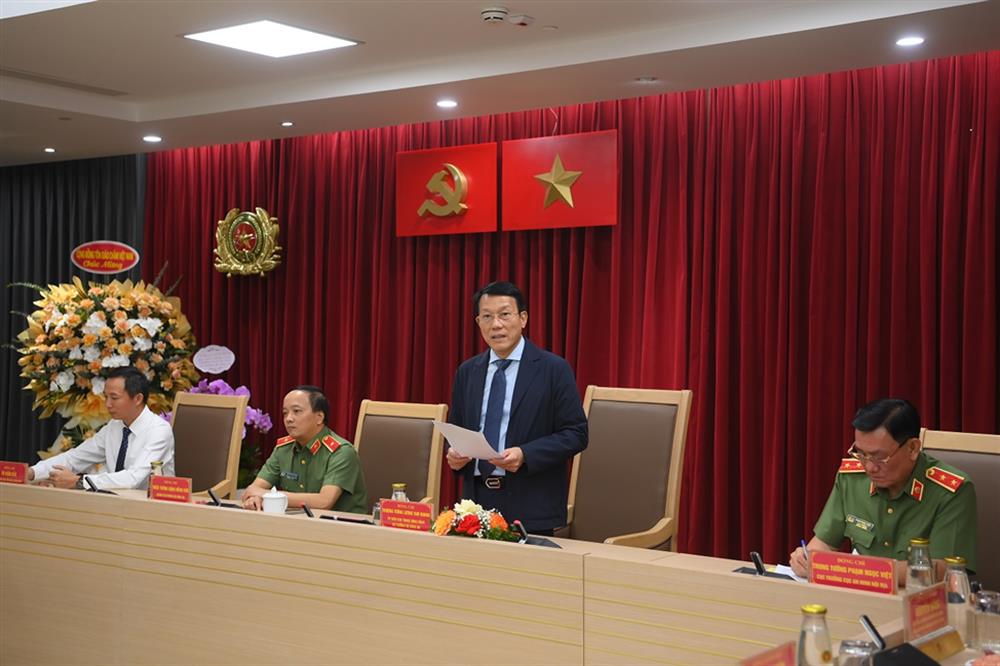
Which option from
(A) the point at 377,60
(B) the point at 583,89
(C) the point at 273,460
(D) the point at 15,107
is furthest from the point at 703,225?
(D) the point at 15,107

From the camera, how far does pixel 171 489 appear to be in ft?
10.7

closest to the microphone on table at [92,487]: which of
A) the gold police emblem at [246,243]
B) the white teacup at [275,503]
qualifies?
the white teacup at [275,503]

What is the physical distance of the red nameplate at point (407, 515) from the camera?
2783 mm

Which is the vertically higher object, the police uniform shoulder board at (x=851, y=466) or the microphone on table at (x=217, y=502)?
the police uniform shoulder board at (x=851, y=466)

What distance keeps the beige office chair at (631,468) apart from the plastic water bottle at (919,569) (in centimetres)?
154

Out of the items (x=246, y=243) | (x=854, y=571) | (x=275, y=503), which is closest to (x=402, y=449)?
(x=275, y=503)

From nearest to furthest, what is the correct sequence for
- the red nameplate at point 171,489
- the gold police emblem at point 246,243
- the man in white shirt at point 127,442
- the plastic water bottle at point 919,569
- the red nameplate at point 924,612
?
the red nameplate at point 924,612, the plastic water bottle at point 919,569, the red nameplate at point 171,489, the man in white shirt at point 127,442, the gold police emblem at point 246,243

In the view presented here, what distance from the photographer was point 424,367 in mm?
6133

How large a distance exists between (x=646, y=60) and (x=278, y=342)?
320 centimetres

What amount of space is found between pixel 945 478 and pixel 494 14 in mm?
2339

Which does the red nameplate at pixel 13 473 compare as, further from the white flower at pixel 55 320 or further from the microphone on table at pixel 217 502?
the white flower at pixel 55 320

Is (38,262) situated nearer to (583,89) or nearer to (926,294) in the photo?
(583,89)

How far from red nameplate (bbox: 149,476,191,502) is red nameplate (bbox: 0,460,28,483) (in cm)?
64

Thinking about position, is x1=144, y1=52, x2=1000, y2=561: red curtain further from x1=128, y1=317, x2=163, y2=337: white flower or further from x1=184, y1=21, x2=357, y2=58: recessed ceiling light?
x1=184, y1=21, x2=357, y2=58: recessed ceiling light
